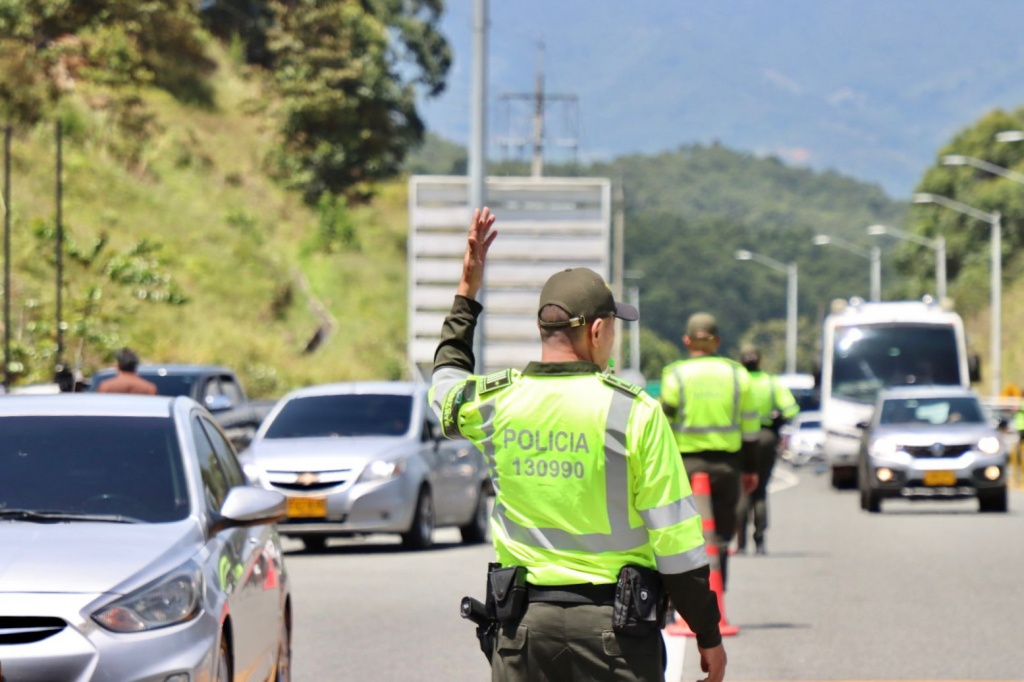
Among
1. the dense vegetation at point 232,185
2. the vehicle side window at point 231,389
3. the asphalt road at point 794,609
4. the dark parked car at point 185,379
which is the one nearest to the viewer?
the asphalt road at point 794,609

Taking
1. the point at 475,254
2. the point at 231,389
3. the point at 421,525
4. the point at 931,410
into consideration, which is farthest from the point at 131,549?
the point at 931,410

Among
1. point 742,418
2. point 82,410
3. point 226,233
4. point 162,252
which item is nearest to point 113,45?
point 226,233

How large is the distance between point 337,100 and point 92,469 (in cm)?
5228

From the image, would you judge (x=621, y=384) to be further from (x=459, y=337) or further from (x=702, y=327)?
(x=702, y=327)

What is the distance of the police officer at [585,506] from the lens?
4906mm

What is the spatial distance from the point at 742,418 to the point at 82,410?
17.4 feet

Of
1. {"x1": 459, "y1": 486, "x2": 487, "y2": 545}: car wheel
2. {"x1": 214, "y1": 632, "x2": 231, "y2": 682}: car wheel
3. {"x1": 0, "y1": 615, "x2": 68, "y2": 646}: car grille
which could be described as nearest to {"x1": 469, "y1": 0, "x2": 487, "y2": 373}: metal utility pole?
{"x1": 459, "y1": 486, "x2": 487, "y2": 545}: car wheel

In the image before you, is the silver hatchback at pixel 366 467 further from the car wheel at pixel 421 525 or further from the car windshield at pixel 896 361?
the car windshield at pixel 896 361

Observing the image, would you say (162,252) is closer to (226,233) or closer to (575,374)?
(226,233)

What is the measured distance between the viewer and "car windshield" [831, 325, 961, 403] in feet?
114

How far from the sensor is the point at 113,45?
5084 centimetres

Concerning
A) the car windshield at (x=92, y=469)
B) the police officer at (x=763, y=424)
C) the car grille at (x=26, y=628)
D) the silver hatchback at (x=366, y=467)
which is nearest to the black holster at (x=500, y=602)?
the car grille at (x=26, y=628)

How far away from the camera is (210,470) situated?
776cm

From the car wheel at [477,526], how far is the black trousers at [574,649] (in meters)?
14.5
